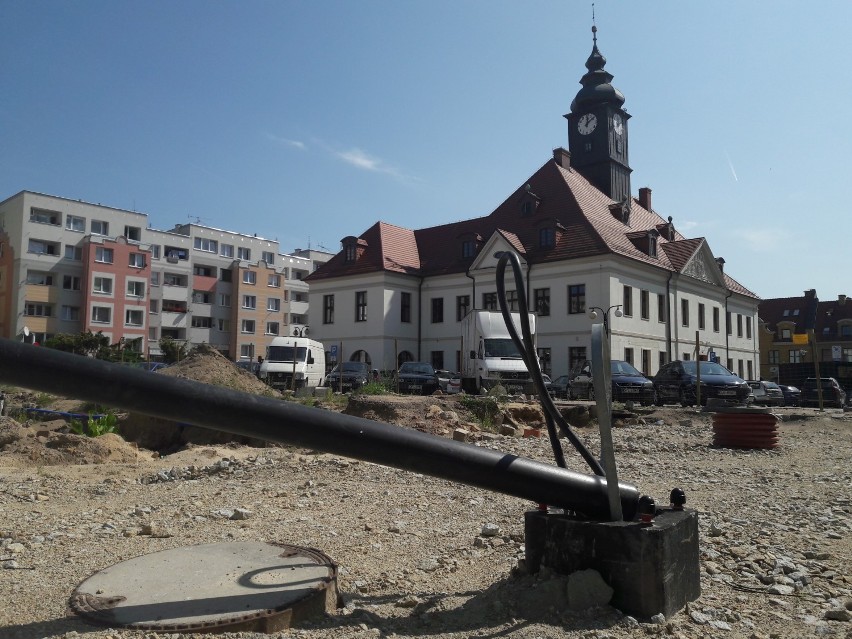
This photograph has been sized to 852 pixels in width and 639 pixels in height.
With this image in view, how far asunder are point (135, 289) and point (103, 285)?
8.89ft

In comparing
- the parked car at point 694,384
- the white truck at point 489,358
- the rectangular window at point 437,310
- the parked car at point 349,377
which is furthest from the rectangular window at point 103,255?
the parked car at point 694,384

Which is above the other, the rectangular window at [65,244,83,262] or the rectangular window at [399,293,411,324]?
the rectangular window at [65,244,83,262]

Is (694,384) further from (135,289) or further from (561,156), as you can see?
(135,289)

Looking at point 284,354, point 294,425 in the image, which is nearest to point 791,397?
point 284,354

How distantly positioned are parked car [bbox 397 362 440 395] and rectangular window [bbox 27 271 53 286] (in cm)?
4039

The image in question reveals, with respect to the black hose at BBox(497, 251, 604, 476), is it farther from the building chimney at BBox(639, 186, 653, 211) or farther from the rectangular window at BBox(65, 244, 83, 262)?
the rectangular window at BBox(65, 244, 83, 262)

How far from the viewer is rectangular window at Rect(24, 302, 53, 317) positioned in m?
55.3

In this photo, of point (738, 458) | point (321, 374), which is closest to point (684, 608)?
point (738, 458)

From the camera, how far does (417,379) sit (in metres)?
28.3

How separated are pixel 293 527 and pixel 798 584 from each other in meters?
3.26

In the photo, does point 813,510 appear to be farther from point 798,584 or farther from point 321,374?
point 321,374

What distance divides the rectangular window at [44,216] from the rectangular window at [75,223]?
2.44ft

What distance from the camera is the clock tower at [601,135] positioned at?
47719 millimetres

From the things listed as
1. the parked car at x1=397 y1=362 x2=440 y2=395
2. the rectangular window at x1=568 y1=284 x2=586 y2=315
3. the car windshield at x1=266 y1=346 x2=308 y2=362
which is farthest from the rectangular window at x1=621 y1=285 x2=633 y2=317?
the car windshield at x1=266 y1=346 x2=308 y2=362
